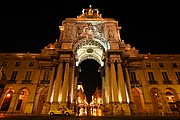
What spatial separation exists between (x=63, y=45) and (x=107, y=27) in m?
13.9

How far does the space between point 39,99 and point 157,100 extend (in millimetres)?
30365

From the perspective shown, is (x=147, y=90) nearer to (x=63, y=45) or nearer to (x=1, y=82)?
(x=63, y=45)

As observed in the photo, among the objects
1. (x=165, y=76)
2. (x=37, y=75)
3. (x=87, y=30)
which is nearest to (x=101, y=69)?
(x=87, y=30)

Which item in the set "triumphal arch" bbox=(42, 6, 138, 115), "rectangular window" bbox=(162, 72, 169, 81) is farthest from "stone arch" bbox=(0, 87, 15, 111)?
"rectangular window" bbox=(162, 72, 169, 81)

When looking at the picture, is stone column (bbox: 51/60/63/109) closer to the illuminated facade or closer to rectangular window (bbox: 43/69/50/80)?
the illuminated facade

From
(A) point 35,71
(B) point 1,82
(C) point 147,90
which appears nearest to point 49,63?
(A) point 35,71

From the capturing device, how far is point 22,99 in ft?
128

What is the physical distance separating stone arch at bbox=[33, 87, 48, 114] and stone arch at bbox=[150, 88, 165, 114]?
27.5 metres

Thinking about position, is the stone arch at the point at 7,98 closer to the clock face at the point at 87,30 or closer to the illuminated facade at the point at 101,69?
the illuminated facade at the point at 101,69

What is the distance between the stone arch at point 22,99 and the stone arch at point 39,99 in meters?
2.73

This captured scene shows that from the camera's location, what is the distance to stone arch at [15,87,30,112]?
37.2 metres

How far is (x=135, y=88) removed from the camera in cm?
4034

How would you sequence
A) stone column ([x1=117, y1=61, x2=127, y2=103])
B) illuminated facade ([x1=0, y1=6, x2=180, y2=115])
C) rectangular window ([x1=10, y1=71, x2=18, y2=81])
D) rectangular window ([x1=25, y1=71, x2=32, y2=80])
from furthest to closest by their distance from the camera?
rectangular window ([x1=25, y1=71, x2=32, y2=80]), rectangular window ([x1=10, y1=71, x2=18, y2=81]), illuminated facade ([x1=0, y1=6, x2=180, y2=115]), stone column ([x1=117, y1=61, x2=127, y2=103])

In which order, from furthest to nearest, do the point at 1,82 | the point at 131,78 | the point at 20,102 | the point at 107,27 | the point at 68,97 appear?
the point at 107,27 < the point at 131,78 < the point at 20,102 < the point at 68,97 < the point at 1,82
